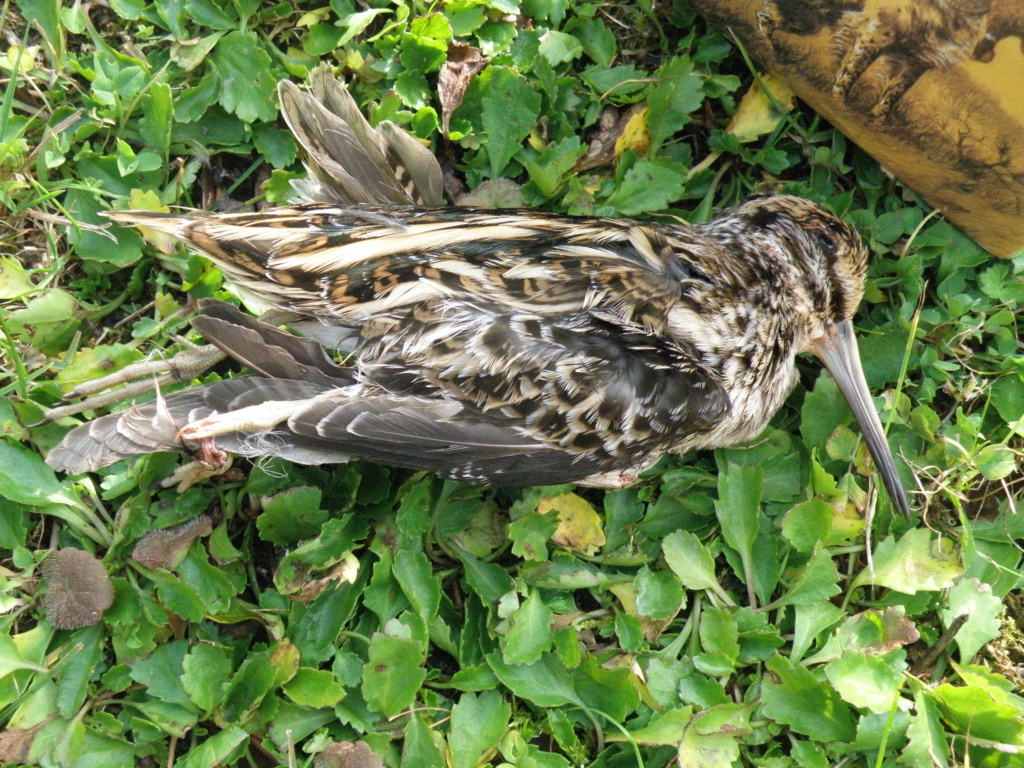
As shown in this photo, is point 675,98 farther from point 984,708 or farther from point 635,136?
point 984,708

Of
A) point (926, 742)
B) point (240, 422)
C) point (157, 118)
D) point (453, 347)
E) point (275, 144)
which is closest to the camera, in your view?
point (240, 422)

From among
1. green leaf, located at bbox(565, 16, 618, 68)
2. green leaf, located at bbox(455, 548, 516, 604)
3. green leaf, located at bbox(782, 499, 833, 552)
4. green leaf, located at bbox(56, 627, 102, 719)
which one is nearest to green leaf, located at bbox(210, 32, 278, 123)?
green leaf, located at bbox(565, 16, 618, 68)

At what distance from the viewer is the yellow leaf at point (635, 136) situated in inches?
121

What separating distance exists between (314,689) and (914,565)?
197 centimetres

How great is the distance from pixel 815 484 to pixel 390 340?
1483 mm

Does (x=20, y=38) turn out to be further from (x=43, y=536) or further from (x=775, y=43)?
(x=775, y=43)

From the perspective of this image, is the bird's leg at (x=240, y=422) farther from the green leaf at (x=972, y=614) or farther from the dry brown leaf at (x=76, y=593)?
the green leaf at (x=972, y=614)

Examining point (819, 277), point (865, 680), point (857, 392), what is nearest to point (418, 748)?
point (865, 680)

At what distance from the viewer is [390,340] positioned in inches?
97.7

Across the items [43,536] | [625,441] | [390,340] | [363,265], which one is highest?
[363,265]

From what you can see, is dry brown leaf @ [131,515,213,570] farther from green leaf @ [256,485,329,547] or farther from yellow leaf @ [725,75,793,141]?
yellow leaf @ [725,75,793,141]

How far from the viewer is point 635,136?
3.10 m

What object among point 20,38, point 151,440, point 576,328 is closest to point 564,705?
point 576,328

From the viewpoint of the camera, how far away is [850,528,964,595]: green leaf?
282cm
